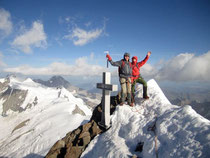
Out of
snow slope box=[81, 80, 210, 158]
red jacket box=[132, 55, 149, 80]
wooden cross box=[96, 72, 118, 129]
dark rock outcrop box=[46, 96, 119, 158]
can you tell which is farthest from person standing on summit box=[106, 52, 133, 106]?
dark rock outcrop box=[46, 96, 119, 158]

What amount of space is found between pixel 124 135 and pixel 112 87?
357 centimetres

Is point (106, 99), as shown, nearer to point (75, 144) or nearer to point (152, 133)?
point (152, 133)

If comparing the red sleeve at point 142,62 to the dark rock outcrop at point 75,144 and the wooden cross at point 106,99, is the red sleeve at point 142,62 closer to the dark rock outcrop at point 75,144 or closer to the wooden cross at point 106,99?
the wooden cross at point 106,99

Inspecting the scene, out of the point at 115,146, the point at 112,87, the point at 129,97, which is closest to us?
the point at 115,146

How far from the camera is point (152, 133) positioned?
284 inches

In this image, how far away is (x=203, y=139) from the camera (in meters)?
5.27

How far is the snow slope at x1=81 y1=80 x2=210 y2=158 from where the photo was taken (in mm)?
5467

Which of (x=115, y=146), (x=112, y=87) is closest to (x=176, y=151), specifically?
(x=115, y=146)

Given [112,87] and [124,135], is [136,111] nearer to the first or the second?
[124,135]

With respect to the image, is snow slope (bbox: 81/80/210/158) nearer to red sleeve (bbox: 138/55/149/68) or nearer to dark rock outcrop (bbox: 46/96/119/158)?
dark rock outcrop (bbox: 46/96/119/158)

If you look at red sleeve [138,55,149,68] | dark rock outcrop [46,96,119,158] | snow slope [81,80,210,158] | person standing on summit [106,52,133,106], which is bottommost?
dark rock outcrop [46,96,119,158]

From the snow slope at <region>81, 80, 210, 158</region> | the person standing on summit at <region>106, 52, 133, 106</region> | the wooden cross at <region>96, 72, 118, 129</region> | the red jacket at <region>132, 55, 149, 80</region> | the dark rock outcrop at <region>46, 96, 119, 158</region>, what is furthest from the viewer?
the red jacket at <region>132, 55, 149, 80</region>

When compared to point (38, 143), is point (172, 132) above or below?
above

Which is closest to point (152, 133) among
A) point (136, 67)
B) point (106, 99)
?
point (106, 99)
